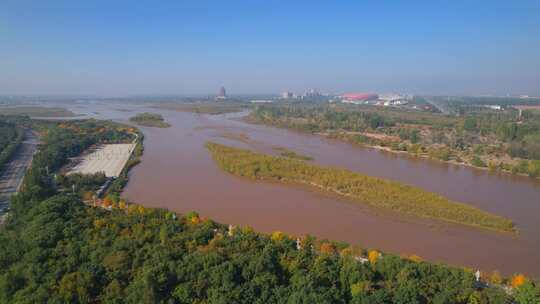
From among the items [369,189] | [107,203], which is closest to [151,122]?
[107,203]

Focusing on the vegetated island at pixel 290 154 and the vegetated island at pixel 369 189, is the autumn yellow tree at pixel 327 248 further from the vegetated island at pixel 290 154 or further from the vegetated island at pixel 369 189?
the vegetated island at pixel 290 154

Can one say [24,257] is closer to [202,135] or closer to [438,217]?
[438,217]

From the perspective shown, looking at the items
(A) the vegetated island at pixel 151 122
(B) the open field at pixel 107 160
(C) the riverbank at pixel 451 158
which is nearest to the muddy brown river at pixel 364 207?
(C) the riverbank at pixel 451 158

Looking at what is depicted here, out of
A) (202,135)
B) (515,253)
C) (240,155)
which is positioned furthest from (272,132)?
(515,253)

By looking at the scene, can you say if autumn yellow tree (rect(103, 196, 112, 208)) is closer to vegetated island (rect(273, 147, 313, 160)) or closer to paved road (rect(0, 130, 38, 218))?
paved road (rect(0, 130, 38, 218))

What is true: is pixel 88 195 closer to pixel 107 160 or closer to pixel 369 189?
pixel 107 160

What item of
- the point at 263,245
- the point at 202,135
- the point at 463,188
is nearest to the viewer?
the point at 263,245

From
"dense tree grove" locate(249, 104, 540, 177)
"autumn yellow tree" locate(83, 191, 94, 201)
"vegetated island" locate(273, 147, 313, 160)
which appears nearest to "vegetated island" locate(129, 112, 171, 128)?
"dense tree grove" locate(249, 104, 540, 177)
